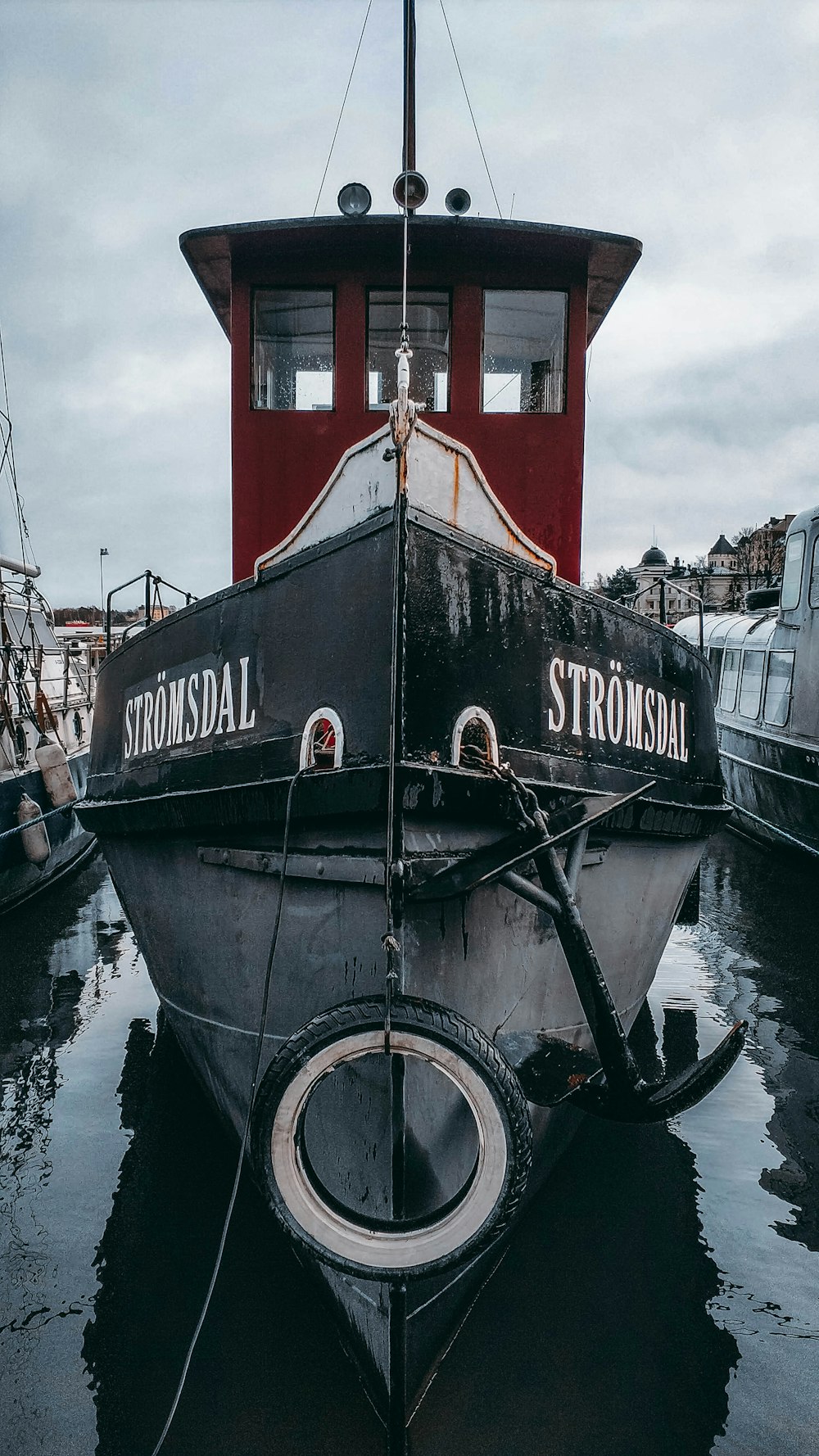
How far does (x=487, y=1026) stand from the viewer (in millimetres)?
3410

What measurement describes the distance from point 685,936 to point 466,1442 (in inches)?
243

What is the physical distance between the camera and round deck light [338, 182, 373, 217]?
16.8 ft

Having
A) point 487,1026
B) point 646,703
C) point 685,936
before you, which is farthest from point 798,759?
point 487,1026

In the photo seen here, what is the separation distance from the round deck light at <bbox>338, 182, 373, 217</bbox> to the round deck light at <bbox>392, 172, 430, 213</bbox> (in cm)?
63

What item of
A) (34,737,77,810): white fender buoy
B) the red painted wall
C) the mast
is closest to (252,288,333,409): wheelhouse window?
the red painted wall

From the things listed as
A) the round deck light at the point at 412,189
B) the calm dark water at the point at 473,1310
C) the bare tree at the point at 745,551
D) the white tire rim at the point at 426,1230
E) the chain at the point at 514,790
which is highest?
the bare tree at the point at 745,551

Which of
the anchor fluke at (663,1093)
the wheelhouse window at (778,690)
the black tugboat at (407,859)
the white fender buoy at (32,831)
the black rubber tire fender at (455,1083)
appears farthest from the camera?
the wheelhouse window at (778,690)

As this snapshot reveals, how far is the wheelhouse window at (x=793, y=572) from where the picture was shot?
10.2m

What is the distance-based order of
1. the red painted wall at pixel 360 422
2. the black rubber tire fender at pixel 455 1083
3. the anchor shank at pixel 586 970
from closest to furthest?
the black rubber tire fender at pixel 455 1083
the anchor shank at pixel 586 970
the red painted wall at pixel 360 422

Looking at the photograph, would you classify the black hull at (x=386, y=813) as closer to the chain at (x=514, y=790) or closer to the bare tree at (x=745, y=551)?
the chain at (x=514, y=790)

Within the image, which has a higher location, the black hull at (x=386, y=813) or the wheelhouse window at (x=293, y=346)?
the wheelhouse window at (x=293, y=346)

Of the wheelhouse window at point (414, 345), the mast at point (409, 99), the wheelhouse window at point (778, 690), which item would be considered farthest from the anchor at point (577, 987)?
the wheelhouse window at point (778, 690)

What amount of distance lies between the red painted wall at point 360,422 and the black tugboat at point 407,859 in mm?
777

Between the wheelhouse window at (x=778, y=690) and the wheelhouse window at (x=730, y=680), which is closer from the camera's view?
the wheelhouse window at (x=778, y=690)
